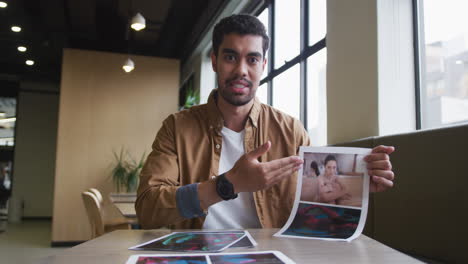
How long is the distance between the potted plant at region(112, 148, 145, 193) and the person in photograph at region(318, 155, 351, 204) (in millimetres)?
5554

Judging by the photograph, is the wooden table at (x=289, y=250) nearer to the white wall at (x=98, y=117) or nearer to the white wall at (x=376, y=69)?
the white wall at (x=376, y=69)

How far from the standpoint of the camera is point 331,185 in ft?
3.54

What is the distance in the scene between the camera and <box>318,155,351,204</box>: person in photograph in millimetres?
1065

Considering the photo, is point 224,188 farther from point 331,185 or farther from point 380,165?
point 380,165

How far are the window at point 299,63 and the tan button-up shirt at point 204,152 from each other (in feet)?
6.64

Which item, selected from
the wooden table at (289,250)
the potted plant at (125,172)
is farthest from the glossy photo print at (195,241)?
the potted plant at (125,172)

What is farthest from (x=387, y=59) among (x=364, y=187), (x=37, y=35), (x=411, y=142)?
(x=37, y=35)

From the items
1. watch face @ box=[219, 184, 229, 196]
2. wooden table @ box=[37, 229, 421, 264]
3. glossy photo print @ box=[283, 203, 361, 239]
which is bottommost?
wooden table @ box=[37, 229, 421, 264]

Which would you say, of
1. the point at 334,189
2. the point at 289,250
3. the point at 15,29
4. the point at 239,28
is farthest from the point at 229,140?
the point at 15,29

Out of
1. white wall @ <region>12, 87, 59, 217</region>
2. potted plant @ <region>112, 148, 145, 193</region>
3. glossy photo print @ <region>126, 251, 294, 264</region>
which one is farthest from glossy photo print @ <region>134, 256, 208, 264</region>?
white wall @ <region>12, 87, 59, 217</region>

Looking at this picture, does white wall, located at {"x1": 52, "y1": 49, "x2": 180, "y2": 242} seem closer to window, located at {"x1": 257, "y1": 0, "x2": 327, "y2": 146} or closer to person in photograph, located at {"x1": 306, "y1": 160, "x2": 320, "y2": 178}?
window, located at {"x1": 257, "y1": 0, "x2": 327, "y2": 146}

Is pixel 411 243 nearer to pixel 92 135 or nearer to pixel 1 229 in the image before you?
pixel 92 135

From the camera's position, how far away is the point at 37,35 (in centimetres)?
697

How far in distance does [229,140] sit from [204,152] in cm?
12
